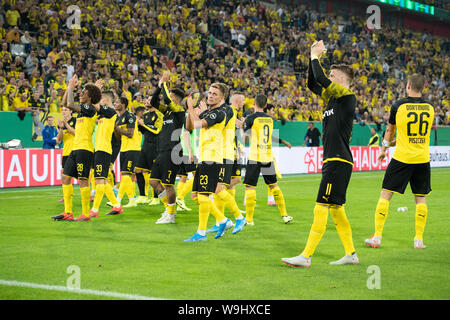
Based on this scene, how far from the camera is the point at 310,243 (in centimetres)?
685

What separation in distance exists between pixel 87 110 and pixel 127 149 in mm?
2944

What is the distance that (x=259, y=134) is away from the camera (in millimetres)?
10828

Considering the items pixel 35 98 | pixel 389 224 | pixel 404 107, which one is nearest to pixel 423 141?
pixel 404 107

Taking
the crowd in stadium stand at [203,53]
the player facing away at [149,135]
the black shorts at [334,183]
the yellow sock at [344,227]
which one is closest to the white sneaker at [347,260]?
the yellow sock at [344,227]

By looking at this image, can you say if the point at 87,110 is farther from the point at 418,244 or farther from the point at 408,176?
the point at 418,244

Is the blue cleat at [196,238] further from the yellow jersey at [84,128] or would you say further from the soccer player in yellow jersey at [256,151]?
the yellow jersey at [84,128]

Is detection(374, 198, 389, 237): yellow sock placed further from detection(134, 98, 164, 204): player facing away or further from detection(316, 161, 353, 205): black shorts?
detection(134, 98, 164, 204): player facing away

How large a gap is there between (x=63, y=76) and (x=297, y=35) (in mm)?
20575

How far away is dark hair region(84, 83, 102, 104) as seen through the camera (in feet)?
35.1

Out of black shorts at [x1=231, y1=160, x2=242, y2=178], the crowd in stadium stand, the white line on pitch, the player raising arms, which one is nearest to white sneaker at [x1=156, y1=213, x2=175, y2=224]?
the player raising arms

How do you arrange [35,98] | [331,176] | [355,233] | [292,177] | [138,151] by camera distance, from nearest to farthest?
1. [331,176]
2. [355,233]
3. [138,151]
4. [35,98]
5. [292,177]

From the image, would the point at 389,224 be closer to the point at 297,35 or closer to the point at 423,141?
the point at 423,141

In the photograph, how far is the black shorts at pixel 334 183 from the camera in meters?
6.78

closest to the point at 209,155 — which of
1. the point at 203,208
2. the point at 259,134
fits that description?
the point at 203,208
